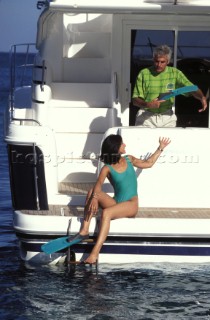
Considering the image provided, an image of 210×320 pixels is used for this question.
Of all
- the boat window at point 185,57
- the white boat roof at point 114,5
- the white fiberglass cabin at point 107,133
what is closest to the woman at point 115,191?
the white fiberglass cabin at point 107,133

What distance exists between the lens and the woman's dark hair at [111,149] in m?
8.62

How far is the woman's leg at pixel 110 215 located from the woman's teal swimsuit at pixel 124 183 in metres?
0.06

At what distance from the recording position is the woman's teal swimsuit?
28.6 ft

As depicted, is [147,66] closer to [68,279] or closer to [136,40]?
[136,40]

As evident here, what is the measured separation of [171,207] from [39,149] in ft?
4.35

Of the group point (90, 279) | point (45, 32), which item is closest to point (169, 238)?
point (90, 279)

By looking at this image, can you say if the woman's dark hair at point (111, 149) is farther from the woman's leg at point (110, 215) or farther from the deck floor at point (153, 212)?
the deck floor at point (153, 212)

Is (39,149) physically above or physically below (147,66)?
below

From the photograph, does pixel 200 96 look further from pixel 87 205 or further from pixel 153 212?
pixel 87 205

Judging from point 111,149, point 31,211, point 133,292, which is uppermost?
point 111,149

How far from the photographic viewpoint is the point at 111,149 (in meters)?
8.62

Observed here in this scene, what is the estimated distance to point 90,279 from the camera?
28.6ft

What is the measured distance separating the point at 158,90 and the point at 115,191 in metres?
1.45

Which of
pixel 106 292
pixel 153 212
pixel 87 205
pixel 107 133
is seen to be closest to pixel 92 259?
pixel 106 292
